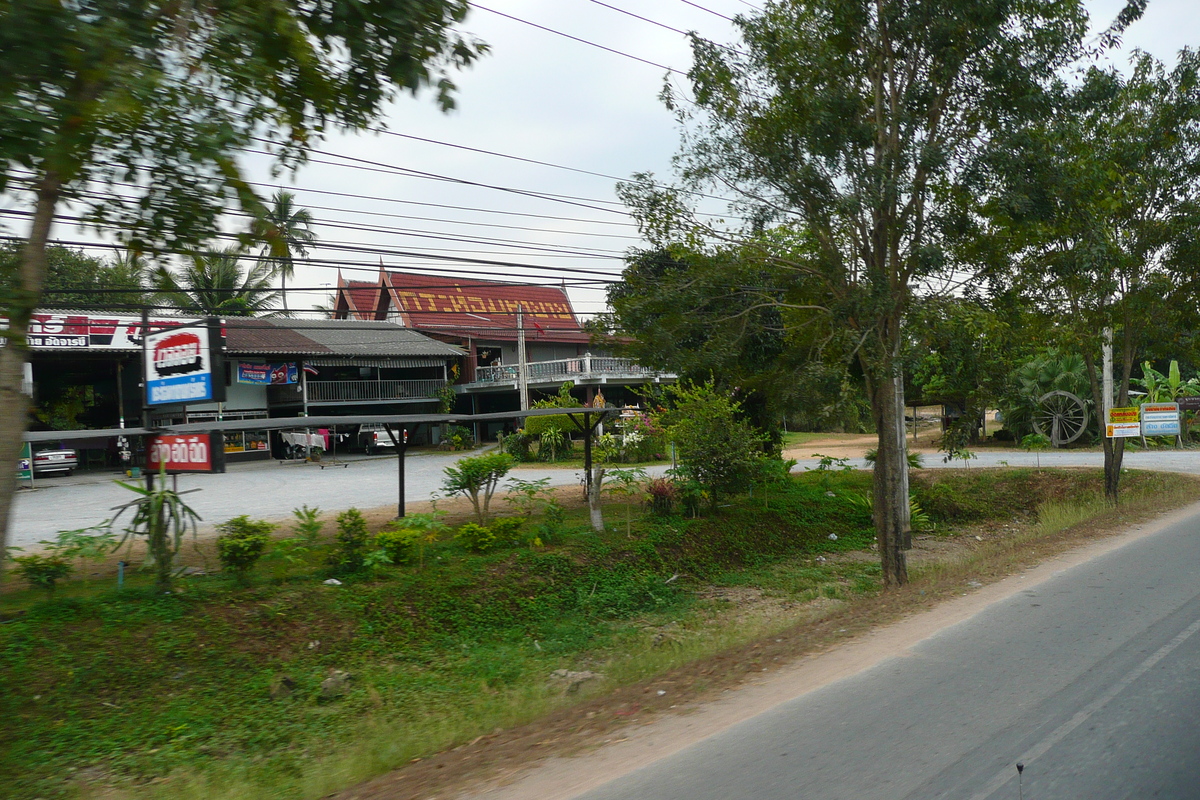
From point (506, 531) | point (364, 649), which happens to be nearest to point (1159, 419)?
point (506, 531)

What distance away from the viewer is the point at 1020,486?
21.8 m

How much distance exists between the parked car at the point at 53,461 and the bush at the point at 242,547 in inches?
824

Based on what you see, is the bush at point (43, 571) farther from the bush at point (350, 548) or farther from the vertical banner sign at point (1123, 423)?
the vertical banner sign at point (1123, 423)

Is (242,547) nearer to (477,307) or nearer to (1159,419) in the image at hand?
(1159,419)

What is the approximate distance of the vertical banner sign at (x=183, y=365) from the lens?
10023 millimetres

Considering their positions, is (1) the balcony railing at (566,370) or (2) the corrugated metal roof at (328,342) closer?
(2) the corrugated metal roof at (328,342)

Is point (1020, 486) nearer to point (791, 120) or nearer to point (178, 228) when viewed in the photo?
point (791, 120)

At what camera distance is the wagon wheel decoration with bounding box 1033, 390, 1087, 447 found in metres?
34.3

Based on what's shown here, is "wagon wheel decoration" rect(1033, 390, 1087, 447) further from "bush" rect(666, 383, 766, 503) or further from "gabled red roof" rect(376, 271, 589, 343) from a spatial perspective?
"bush" rect(666, 383, 766, 503)


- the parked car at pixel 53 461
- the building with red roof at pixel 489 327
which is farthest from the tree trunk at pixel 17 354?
the building with red roof at pixel 489 327

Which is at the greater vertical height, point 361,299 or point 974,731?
point 361,299

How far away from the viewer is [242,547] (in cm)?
1026

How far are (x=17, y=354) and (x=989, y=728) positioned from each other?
6.83m

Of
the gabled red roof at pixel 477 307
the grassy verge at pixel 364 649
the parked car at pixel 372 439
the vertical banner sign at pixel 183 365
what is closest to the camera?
the grassy verge at pixel 364 649
